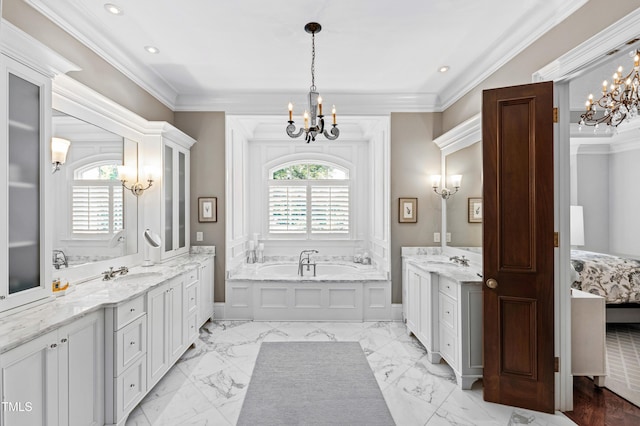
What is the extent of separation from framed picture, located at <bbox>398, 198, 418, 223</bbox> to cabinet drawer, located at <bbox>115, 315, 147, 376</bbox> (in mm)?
3119

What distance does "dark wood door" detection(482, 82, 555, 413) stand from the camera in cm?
236

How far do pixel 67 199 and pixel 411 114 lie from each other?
12.5 feet

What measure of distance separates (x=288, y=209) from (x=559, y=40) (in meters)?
4.16

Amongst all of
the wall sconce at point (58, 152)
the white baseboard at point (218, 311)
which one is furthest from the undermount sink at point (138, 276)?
the white baseboard at point (218, 311)

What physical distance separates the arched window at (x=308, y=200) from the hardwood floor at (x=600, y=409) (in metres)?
3.64

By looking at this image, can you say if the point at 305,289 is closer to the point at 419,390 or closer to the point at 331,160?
the point at 419,390

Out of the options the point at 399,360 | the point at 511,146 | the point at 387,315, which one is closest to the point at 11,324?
the point at 399,360

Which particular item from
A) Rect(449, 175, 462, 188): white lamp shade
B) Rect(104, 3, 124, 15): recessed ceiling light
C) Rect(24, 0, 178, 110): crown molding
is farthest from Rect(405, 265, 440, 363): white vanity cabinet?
Rect(24, 0, 178, 110): crown molding

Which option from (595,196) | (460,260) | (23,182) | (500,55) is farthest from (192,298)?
(595,196)

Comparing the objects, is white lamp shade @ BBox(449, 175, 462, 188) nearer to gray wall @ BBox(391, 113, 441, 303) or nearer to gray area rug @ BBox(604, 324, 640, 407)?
gray wall @ BBox(391, 113, 441, 303)

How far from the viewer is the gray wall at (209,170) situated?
4352mm

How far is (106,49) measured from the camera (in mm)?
2879

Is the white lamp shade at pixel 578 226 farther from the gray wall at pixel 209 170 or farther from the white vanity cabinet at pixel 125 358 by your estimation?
the white vanity cabinet at pixel 125 358

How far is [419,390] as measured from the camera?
8.84ft
